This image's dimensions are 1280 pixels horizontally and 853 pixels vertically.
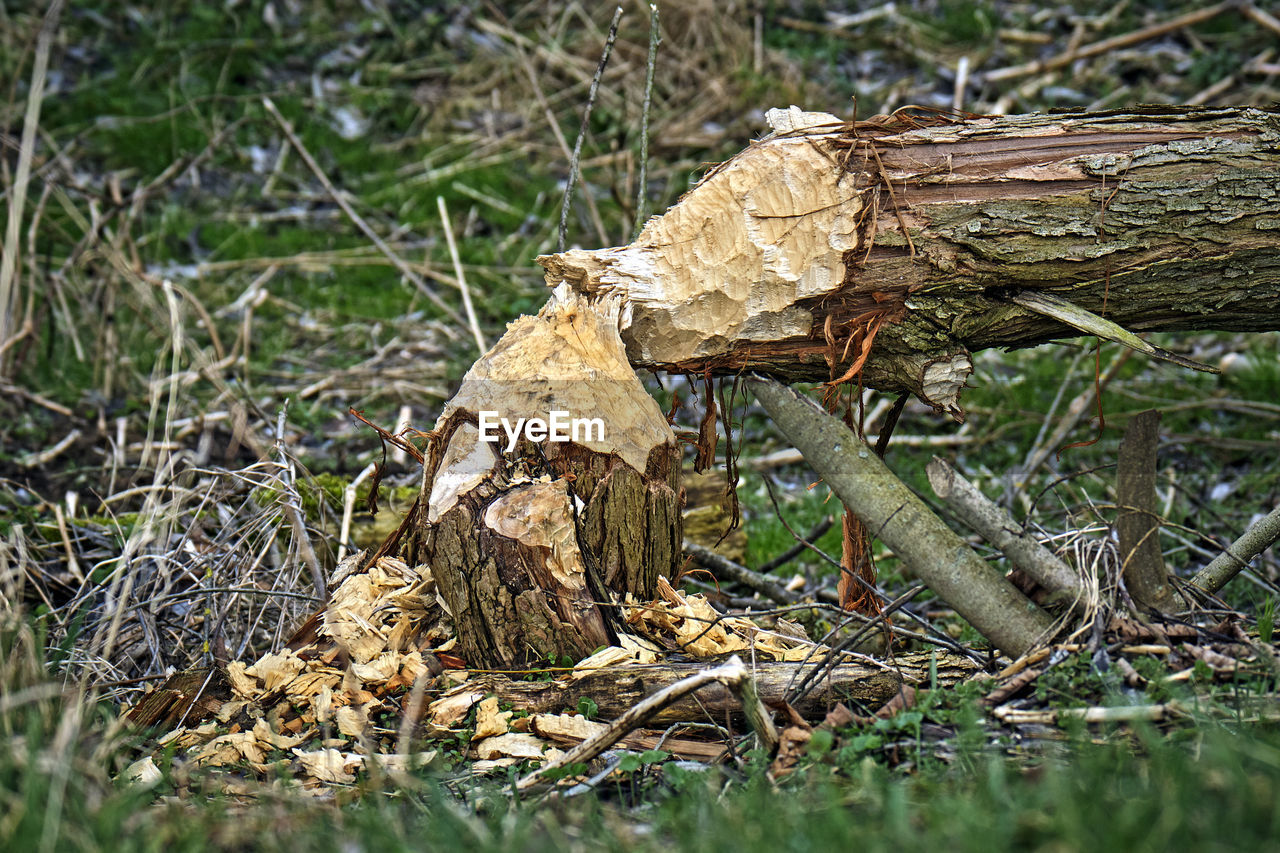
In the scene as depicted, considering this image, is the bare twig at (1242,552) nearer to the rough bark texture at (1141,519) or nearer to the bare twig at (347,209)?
the rough bark texture at (1141,519)

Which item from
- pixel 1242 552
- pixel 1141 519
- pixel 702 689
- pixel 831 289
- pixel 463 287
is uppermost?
pixel 831 289

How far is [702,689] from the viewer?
7.62ft

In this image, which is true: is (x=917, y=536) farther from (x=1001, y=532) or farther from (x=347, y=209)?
(x=347, y=209)

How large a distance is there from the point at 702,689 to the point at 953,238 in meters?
1.24

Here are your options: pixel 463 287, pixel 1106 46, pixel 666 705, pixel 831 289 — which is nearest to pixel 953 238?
pixel 831 289

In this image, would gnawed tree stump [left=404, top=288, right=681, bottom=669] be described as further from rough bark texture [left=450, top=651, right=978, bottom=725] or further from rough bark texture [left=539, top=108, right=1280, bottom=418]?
rough bark texture [left=539, top=108, right=1280, bottom=418]

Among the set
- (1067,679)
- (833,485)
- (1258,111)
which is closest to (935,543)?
(833,485)

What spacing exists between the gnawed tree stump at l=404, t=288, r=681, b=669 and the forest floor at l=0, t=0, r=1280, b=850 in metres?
0.33

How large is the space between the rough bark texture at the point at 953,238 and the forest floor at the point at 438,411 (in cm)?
48

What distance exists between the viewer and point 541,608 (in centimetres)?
250

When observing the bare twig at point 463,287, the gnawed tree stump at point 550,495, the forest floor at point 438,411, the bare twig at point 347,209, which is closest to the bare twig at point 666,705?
the forest floor at point 438,411

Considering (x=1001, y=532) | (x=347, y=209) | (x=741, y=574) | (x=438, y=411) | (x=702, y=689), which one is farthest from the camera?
(x=438, y=411)

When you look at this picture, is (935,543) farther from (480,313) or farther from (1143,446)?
(480,313)

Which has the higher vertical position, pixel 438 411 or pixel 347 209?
pixel 347 209
